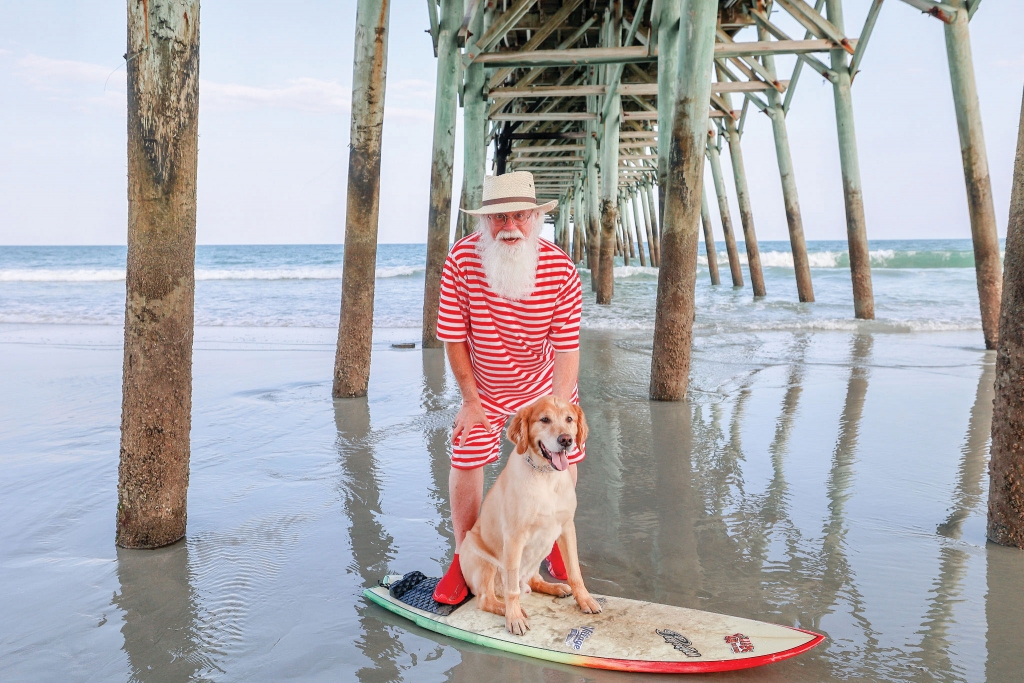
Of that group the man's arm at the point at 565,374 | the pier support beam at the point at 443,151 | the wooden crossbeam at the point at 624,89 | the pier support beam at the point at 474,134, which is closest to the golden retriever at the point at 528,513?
the man's arm at the point at 565,374

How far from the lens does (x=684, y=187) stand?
20.2 feet

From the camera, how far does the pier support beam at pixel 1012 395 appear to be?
3.20m

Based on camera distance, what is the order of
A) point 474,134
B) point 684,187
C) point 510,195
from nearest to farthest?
point 510,195
point 684,187
point 474,134

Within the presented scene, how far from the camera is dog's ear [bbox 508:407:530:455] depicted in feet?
8.32

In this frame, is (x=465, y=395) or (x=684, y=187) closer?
(x=465, y=395)

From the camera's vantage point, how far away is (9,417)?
607 centimetres

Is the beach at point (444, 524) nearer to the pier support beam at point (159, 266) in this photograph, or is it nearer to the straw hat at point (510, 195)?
the pier support beam at point (159, 266)

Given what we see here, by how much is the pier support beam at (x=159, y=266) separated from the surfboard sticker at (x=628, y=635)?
1183mm

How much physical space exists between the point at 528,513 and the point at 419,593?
1.95 feet

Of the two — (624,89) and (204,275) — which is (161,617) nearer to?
(624,89)

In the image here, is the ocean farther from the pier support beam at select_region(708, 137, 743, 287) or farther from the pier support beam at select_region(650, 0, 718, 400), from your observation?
the pier support beam at select_region(650, 0, 718, 400)

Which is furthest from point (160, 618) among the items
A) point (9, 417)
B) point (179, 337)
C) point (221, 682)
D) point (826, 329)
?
point (826, 329)

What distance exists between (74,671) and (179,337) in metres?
1.41

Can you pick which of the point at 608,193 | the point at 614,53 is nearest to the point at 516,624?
the point at 614,53
